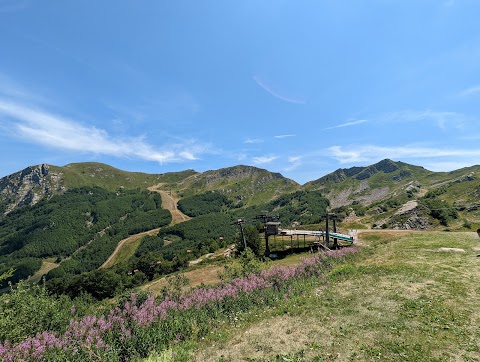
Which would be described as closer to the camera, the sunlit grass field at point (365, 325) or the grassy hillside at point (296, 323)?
the sunlit grass field at point (365, 325)

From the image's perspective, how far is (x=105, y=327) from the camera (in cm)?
1187

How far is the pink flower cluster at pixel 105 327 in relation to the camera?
10.2 metres

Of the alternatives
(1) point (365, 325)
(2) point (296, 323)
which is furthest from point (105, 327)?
(1) point (365, 325)

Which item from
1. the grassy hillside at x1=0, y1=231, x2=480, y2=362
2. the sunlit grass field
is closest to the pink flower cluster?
the grassy hillside at x1=0, y1=231, x2=480, y2=362

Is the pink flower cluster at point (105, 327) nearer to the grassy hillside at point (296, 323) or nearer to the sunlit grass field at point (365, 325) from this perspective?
the grassy hillside at point (296, 323)

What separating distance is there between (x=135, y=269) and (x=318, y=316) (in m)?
121

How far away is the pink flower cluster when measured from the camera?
10.2m

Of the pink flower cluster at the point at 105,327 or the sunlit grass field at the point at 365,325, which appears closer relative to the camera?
the sunlit grass field at the point at 365,325

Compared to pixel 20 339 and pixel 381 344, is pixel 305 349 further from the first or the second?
pixel 20 339

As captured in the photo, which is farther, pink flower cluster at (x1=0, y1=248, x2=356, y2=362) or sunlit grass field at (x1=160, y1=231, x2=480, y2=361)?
pink flower cluster at (x1=0, y1=248, x2=356, y2=362)

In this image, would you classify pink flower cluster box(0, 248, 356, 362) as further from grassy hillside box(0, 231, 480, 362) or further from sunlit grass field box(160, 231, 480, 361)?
sunlit grass field box(160, 231, 480, 361)

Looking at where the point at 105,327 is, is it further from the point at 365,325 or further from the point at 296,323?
the point at 365,325

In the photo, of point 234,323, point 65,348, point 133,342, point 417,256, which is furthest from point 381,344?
point 417,256

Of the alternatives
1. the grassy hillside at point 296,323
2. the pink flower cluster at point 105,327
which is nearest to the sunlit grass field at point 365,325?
the grassy hillside at point 296,323
